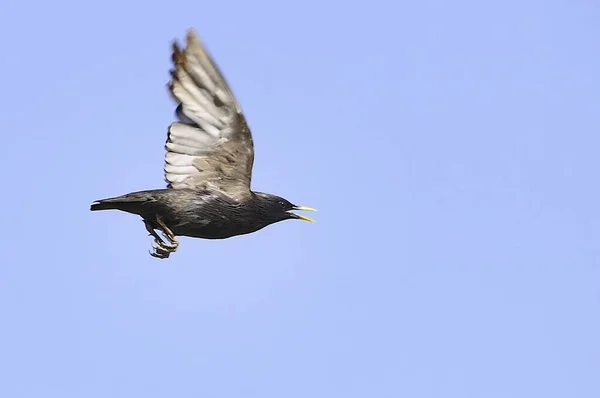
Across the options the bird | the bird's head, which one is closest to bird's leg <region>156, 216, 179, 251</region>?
the bird

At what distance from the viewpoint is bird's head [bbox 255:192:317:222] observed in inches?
835

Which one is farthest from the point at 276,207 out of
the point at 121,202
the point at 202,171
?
the point at 121,202

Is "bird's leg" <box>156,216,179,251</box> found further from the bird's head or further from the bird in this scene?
the bird's head

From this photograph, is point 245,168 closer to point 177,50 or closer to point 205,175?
point 205,175

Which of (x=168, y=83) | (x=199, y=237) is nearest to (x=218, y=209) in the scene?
(x=199, y=237)

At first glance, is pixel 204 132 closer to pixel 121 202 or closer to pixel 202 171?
pixel 202 171

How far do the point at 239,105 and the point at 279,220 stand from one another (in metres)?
1.76

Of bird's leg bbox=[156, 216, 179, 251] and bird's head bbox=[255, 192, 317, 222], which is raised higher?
bird's head bbox=[255, 192, 317, 222]

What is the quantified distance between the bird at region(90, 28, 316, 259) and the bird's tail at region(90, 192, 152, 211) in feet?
0.04

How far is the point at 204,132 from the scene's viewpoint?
21.1 metres

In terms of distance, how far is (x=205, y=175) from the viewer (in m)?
21.2

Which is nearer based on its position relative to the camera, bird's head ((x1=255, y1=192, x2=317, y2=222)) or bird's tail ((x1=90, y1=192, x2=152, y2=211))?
bird's tail ((x1=90, y1=192, x2=152, y2=211))

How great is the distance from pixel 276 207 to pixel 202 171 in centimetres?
113

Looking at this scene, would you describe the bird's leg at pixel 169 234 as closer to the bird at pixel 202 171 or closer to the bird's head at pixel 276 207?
the bird at pixel 202 171
